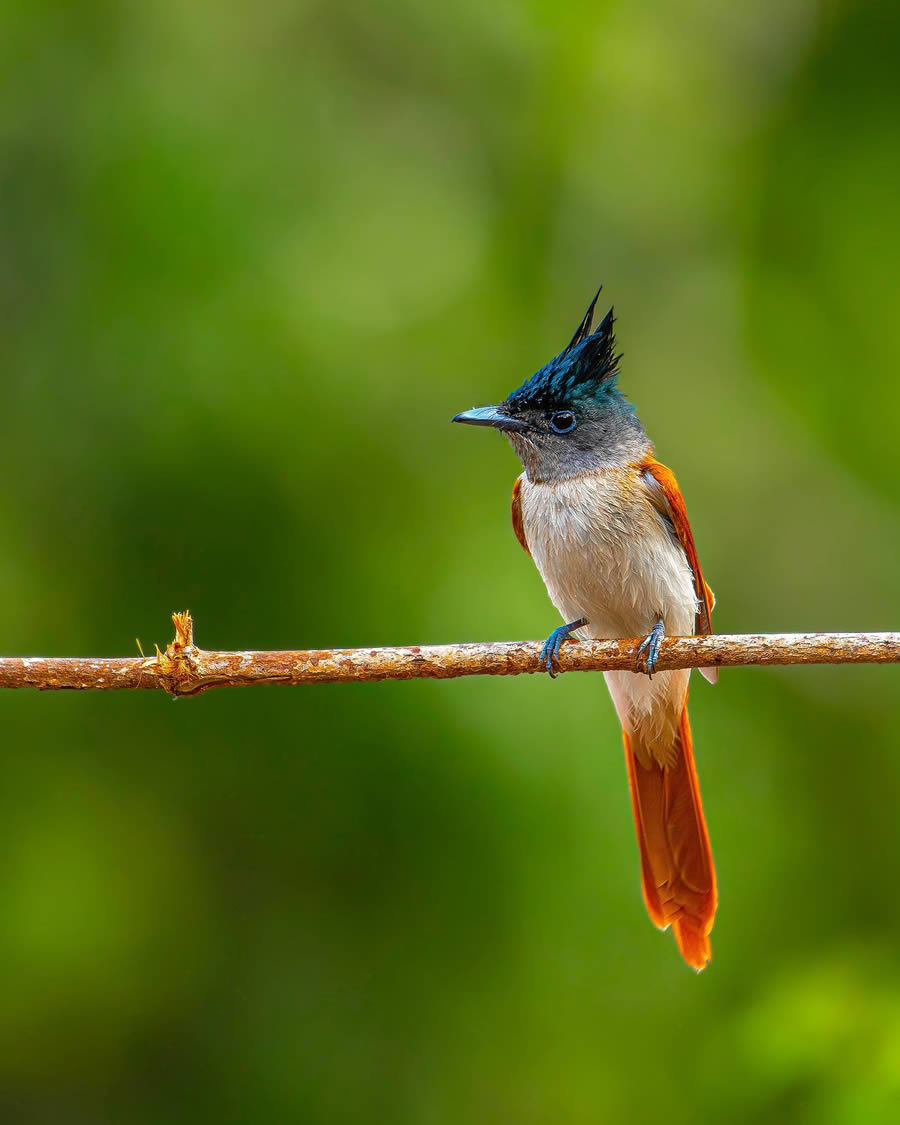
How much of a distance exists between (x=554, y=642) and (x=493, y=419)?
788 mm

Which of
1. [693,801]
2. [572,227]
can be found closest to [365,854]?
[693,801]

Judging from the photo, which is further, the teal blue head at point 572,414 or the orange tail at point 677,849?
the teal blue head at point 572,414

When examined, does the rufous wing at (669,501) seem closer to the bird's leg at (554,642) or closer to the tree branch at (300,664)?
the bird's leg at (554,642)

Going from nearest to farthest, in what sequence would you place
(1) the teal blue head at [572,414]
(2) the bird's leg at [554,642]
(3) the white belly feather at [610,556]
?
(2) the bird's leg at [554,642], (3) the white belly feather at [610,556], (1) the teal blue head at [572,414]

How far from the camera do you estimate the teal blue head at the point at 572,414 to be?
12.5 ft

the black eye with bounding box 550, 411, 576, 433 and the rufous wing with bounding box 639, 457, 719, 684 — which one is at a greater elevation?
the black eye with bounding box 550, 411, 576, 433

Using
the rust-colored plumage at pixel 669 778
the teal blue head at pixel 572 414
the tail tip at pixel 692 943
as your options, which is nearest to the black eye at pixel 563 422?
the teal blue head at pixel 572 414

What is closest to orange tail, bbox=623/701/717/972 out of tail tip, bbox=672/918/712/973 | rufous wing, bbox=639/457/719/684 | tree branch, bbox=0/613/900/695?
tail tip, bbox=672/918/712/973

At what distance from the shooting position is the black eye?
3834 mm

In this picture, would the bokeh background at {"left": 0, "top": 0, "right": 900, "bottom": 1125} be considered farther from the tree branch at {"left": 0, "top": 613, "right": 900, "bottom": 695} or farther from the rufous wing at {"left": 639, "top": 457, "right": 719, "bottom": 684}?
the tree branch at {"left": 0, "top": 613, "right": 900, "bottom": 695}

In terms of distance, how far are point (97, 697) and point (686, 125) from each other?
3782mm

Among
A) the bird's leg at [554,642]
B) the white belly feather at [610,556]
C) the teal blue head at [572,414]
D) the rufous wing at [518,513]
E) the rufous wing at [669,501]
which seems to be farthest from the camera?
the rufous wing at [518,513]

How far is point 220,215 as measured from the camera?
4809 millimetres

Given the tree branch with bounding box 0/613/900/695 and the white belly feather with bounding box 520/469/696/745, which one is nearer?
the tree branch with bounding box 0/613/900/695
